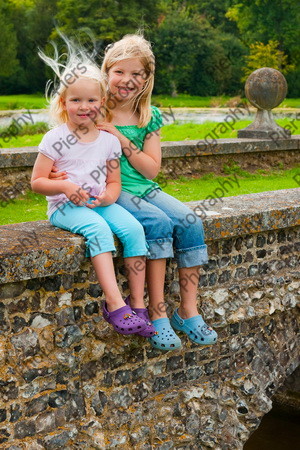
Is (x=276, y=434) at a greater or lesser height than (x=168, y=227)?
lesser

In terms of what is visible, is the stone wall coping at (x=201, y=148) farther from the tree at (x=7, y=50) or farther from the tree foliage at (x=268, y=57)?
the tree at (x=7, y=50)

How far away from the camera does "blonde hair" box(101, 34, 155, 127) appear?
160 inches

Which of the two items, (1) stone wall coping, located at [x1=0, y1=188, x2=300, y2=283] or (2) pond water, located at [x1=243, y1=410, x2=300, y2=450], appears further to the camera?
(2) pond water, located at [x1=243, y1=410, x2=300, y2=450]

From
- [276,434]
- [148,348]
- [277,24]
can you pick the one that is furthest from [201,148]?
[277,24]

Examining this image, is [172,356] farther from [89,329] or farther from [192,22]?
[192,22]

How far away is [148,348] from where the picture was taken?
15.2 ft

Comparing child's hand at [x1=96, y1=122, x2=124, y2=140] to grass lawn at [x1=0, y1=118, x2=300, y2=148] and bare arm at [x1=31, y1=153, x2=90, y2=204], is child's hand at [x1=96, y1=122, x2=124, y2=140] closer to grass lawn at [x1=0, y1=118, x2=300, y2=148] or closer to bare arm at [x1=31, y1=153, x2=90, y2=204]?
bare arm at [x1=31, y1=153, x2=90, y2=204]

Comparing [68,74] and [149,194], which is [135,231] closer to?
[149,194]

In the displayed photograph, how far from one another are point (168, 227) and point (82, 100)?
90cm

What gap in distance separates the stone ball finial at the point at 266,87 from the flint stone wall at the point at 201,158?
67 centimetres

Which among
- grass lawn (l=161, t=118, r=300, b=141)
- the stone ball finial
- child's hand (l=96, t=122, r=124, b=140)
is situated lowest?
grass lawn (l=161, t=118, r=300, b=141)

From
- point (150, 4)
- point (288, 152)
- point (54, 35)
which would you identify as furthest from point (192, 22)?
point (288, 152)

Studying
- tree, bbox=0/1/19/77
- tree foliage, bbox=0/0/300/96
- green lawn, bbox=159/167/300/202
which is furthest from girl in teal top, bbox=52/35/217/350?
tree, bbox=0/1/19/77

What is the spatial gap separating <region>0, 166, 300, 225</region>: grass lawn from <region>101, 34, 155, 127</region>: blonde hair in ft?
7.39
